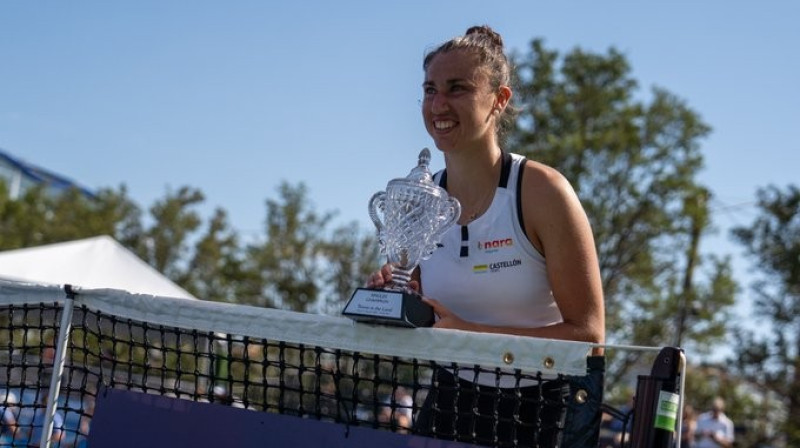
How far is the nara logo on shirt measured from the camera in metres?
2.81

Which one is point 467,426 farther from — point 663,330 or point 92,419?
point 663,330

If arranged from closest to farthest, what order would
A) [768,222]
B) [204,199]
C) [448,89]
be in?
[448,89]
[768,222]
[204,199]

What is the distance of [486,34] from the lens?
318cm

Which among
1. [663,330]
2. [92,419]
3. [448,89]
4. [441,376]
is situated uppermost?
[663,330]

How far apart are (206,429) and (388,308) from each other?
57 cm

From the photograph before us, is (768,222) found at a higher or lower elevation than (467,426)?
higher

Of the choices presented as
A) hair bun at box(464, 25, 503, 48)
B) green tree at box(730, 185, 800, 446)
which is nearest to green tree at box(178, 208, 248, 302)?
green tree at box(730, 185, 800, 446)

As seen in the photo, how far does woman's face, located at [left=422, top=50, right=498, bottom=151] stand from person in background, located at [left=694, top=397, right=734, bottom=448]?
10.6 metres

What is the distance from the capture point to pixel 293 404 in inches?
110

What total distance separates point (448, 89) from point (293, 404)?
1.02m

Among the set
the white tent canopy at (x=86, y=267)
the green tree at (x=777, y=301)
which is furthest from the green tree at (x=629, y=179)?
the white tent canopy at (x=86, y=267)

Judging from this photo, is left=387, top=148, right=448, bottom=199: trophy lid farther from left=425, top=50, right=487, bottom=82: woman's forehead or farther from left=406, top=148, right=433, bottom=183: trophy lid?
left=425, top=50, right=487, bottom=82: woman's forehead

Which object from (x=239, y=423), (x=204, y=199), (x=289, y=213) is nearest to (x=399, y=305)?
(x=239, y=423)

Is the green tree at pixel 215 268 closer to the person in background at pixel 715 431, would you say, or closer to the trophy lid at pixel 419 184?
the person in background at pixel 715 431
